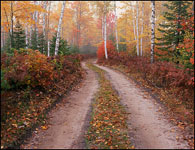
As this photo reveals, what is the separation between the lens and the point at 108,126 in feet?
19.7

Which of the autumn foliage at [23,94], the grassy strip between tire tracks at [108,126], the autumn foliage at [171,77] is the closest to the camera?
the grassy strip between tire tracks at [108,126]

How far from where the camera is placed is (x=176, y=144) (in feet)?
16.6

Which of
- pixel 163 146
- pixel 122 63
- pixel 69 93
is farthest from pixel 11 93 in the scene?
pixel 122 63

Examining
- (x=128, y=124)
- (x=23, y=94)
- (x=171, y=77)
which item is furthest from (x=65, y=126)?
(x=171, y=77)

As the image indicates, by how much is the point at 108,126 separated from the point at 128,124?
775 mm

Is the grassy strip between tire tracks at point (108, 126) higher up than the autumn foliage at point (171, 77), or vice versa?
the autumn foliage at point (171, 77)

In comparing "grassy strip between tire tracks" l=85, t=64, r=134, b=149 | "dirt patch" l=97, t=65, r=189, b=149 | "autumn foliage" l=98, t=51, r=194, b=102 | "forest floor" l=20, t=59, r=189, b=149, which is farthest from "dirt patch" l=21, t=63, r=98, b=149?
"autumn foliage" l=98, t=51, r=194, b=102

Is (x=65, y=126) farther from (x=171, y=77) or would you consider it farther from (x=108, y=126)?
(x=171, y=77)

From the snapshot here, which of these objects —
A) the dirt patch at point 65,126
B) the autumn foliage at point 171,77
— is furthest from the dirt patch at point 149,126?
the dirt patch at point 65,126

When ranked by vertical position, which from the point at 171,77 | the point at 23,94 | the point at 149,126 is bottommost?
the point at 149,126

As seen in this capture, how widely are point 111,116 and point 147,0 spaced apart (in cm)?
3029

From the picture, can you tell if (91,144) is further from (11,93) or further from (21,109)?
(11,93)

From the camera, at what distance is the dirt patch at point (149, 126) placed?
509 cm

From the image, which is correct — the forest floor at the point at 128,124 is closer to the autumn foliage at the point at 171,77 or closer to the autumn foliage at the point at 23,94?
the autumn foliage at the point at 23,94
